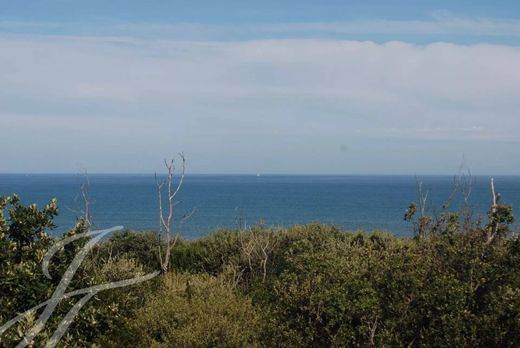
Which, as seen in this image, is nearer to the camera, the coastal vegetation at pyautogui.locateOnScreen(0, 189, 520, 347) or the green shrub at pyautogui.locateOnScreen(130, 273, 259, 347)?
the coastal vegetation at pyautogui.locateOnScreen(0, 189, 520, 347)

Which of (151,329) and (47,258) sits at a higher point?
(47,258)

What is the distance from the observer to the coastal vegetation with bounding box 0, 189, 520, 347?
824cm

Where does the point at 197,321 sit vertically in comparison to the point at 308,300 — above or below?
below

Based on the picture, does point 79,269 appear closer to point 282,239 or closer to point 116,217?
point 282,239

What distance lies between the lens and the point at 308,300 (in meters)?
8.88

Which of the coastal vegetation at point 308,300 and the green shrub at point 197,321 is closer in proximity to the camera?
the coastal vegetation at point 308,300

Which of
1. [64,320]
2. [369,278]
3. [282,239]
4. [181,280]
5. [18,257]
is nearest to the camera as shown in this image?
[369,278]

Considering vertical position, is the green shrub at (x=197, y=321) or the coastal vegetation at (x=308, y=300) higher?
the coastal vegetation at (x=308, y=300)

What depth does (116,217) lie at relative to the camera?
85.1m

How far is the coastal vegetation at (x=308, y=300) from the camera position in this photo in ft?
27.0

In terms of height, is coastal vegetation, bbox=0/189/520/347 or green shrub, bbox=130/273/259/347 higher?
coastal vegetation, bbox=0/189/520/347

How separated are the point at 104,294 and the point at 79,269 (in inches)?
46.0

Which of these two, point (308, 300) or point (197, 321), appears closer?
point (308, 300)

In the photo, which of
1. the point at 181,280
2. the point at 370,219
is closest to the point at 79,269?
the point at 181,280
